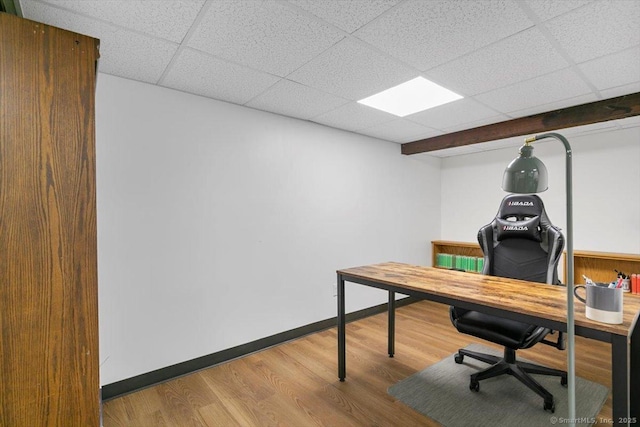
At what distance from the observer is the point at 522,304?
60.2 inches

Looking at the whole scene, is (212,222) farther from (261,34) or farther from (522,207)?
(522,207)

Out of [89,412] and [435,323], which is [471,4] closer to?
[89,412]

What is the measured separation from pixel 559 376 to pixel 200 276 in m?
2.88

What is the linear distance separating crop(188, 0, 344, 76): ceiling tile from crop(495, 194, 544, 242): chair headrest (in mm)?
1841

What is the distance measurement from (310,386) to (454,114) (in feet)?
9.33

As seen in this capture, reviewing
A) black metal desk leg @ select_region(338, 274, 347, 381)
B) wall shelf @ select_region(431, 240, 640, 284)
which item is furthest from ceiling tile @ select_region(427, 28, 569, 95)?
wall shelf @ select_region(431, 240, 640, 284)

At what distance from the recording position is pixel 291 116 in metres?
3.14

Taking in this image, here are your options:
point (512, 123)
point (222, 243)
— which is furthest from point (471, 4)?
point (222, 243)

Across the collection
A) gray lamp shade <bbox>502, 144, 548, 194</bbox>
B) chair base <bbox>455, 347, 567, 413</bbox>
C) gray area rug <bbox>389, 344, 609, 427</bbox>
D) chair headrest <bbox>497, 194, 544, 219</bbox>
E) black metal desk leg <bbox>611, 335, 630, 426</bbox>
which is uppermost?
gray lamp shade <bbox>502, 144, 548, 194</bbox>

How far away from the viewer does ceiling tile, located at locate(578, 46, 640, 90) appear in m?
1.92

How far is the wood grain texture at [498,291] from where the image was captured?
53.2 inches

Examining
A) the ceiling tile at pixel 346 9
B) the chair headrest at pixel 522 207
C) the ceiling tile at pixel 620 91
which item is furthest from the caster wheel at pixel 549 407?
the ceiling tile at pixel 346 9

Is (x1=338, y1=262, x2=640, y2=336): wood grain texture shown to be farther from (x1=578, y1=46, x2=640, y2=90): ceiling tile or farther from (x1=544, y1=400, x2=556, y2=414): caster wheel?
(x1=578, y1=46, x2=640, y2=90): ceiling tile

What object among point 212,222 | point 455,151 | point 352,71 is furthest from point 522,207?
point 212,222
